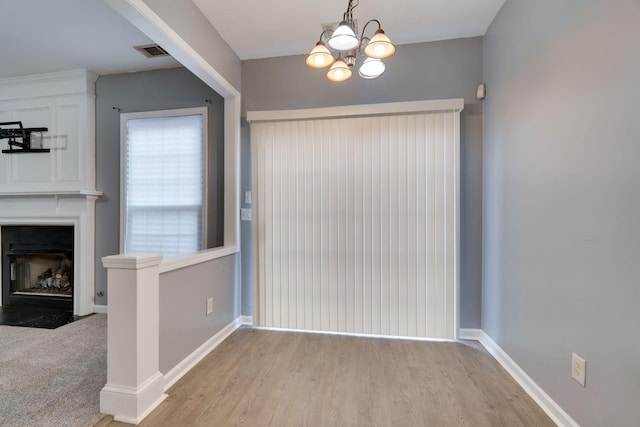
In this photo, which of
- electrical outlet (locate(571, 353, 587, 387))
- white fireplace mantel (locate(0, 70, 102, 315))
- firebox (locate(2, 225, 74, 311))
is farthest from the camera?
firebox (locate(2, 225, 74, 311))

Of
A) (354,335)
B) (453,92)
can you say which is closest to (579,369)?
(354,335)

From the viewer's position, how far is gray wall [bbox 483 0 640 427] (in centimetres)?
115

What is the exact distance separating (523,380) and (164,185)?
352 cm

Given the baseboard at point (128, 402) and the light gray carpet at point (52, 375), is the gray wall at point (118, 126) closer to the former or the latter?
the light gray carpet at point (52, 375)

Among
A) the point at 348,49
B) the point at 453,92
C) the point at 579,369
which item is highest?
→ the point at 453,92

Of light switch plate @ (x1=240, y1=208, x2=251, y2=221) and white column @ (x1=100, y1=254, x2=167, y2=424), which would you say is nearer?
white column @ (x1=100, y1=254, x2=167, y2=424)

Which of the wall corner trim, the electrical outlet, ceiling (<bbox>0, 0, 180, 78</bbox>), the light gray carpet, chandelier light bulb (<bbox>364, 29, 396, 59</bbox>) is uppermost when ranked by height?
ceiling (<bbox>0, 0, 180, 78</bbox>)

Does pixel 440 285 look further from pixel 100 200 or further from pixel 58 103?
pixel 58 103

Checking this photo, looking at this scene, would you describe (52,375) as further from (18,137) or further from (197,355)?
(18,137)

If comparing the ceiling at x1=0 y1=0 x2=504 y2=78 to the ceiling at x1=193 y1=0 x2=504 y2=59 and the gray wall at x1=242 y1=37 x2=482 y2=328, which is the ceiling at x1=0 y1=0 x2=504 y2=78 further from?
the gray wall at x1=242 y1=37 x2=482 y2=328

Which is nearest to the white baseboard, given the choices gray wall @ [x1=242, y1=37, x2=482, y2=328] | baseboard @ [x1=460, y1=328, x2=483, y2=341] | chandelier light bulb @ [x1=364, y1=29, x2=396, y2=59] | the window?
baseboard @ [x1=460, y1=328, x2=483, y2=341]

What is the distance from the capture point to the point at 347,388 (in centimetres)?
182

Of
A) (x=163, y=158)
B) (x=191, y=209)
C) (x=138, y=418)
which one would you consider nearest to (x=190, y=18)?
(x=163, y=158)

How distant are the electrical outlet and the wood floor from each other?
0.35 metres
